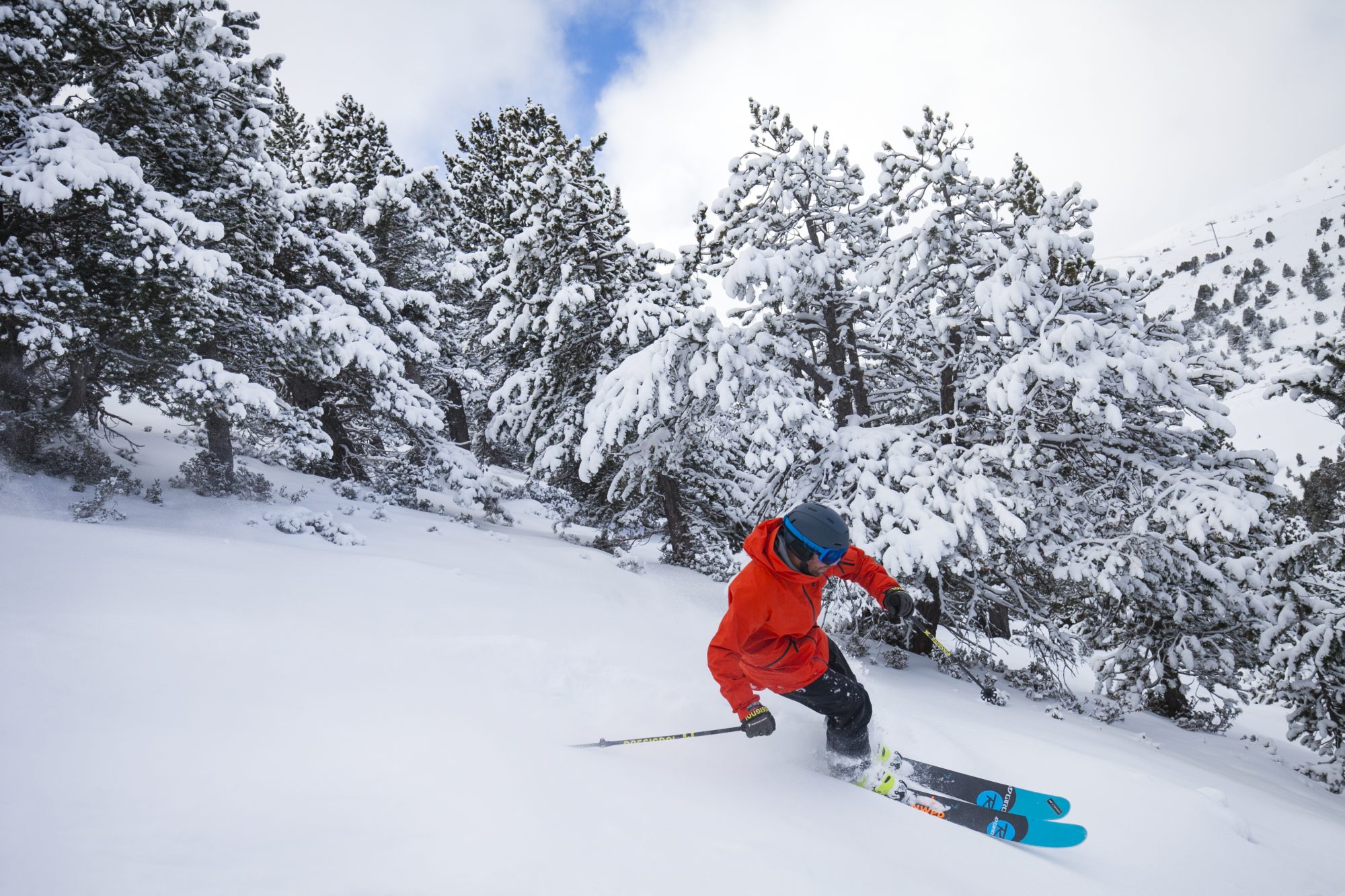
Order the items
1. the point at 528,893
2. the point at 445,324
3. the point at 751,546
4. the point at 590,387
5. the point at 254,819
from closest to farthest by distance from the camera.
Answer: the point at 528,893, the point at 254,819, the point at 751,546, the point at 590,387, the point at 445,324

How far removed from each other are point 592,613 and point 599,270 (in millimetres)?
7946

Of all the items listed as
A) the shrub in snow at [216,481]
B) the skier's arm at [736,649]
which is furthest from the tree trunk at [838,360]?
the shrub in snow at [216,481]

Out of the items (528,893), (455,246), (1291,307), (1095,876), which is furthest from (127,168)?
(1291,307)

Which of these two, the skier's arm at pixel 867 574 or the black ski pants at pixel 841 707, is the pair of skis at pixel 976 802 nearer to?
the black ski pants at pixel 841 707

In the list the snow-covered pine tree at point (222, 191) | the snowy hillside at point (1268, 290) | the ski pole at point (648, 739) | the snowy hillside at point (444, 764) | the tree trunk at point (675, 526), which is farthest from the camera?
the snowy hillside at point (1268, 290)

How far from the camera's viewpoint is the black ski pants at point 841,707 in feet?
13.7

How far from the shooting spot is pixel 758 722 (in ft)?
12.3

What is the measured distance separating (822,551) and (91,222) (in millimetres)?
9610

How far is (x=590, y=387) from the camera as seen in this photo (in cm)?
1265

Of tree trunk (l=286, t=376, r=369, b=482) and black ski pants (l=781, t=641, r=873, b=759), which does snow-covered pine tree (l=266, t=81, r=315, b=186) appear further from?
black ski pants (l=781, t=641, r=873, b=759)

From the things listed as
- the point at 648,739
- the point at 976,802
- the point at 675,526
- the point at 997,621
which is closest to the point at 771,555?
the point at 648,739

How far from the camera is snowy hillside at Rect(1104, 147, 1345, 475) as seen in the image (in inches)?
1324

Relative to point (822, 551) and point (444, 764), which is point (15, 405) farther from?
point (822, 551)

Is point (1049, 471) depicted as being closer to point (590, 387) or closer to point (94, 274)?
point (590, 387)
